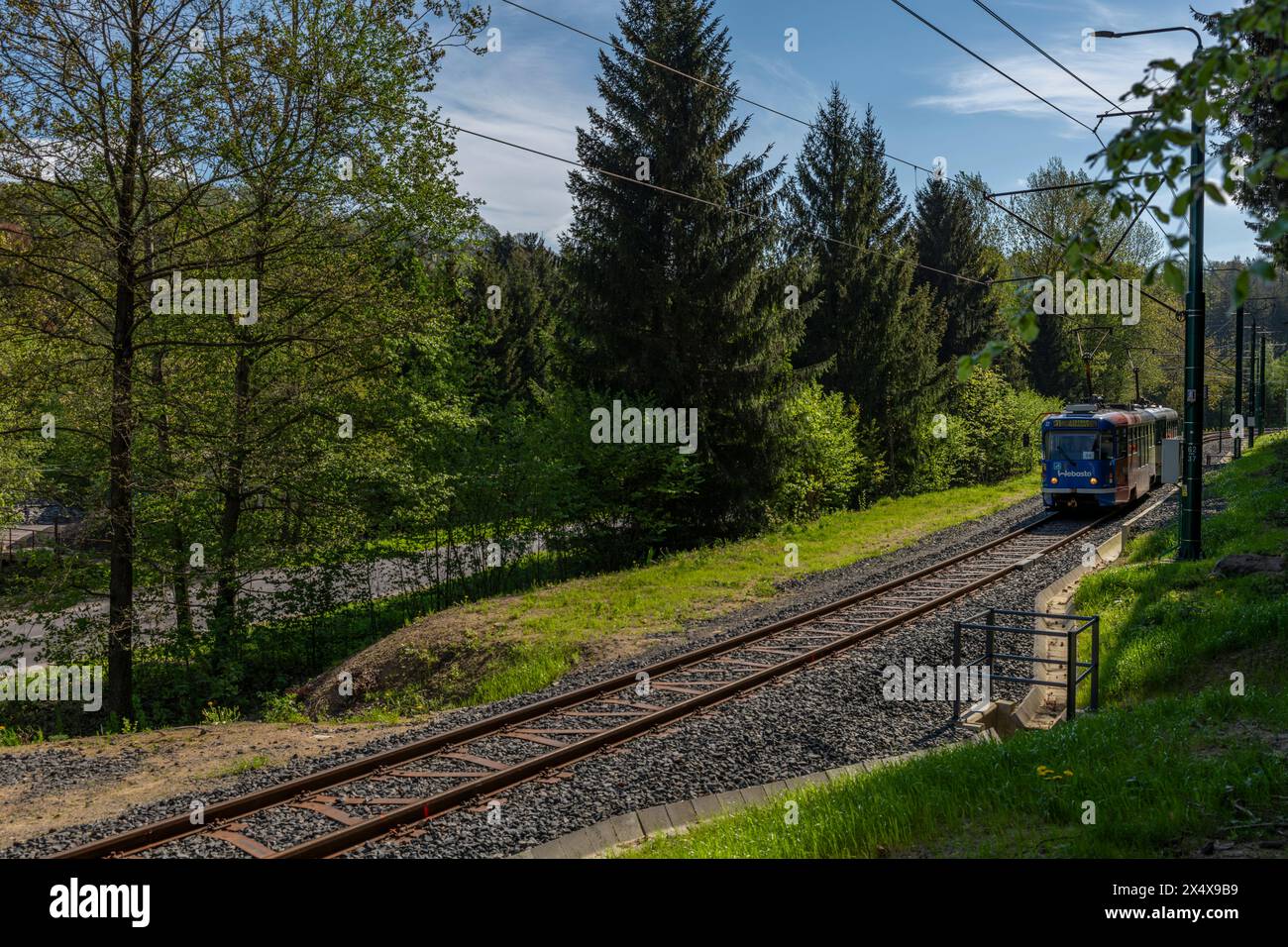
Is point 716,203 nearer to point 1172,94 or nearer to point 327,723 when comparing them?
point 327,723

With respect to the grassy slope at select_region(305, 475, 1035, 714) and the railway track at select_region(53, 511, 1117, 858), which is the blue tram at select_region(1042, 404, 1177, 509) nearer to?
the grassy slope at select_region(305, 475, 1035, 714)

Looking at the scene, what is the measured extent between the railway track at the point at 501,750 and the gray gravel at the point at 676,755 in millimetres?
164

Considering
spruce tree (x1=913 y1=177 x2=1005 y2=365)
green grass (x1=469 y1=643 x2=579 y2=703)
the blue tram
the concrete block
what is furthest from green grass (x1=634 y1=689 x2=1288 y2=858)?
spruce tree (x1=913 y1=177 x2=1005 y2=365)

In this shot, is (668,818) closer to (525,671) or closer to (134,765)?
(134,765)

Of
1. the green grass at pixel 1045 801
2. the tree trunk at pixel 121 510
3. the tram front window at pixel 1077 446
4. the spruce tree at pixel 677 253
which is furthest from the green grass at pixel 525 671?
the tram front window at pixel 1077 446

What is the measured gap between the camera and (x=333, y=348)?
58.6 feet

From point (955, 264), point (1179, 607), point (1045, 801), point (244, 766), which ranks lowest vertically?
point (244, 766)

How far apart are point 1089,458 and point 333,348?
2216 cm

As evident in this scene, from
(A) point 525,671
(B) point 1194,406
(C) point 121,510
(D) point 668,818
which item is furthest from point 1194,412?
(C) point 121,510

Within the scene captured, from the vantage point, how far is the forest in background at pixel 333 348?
1483 cm

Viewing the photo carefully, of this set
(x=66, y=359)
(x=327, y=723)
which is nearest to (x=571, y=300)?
(x=66, y=359)

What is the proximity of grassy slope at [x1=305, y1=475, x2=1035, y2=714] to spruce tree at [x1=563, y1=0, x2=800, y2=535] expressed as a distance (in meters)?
3.50

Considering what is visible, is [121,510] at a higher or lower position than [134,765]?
higher

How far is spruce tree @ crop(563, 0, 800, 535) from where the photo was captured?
25.8 m
